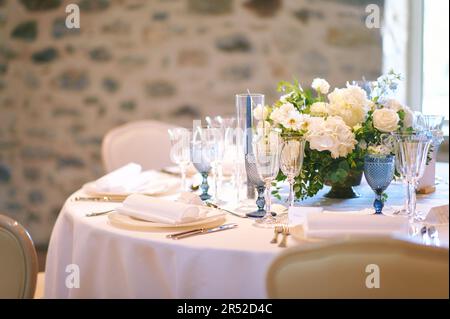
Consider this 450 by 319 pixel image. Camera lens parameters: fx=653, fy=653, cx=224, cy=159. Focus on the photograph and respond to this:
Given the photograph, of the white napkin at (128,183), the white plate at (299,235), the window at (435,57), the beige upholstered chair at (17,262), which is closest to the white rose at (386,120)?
the white plate at (299,235)

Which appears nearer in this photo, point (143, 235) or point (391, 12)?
point (143, 235)

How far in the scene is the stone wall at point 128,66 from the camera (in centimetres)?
425

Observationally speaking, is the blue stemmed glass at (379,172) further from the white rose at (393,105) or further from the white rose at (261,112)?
the white rose at (261,112)

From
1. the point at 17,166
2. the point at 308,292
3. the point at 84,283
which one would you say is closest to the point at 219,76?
the point at 17,166

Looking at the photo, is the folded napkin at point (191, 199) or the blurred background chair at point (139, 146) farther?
the blurred background chair at point (139, 146)

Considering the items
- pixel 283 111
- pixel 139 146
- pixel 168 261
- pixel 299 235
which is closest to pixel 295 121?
pixel 283 111

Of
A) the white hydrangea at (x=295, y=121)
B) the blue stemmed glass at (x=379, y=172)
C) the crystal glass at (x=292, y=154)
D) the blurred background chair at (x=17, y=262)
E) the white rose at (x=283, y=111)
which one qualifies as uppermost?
the white rose at (x=283, y=111)

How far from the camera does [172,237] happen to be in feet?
5.65

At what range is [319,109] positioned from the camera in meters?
2.10

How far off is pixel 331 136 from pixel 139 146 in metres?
1.77

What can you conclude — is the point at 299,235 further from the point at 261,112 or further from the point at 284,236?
the point at 261,112

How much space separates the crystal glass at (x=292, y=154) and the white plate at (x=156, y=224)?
0.24m

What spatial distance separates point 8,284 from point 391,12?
10.4ft
